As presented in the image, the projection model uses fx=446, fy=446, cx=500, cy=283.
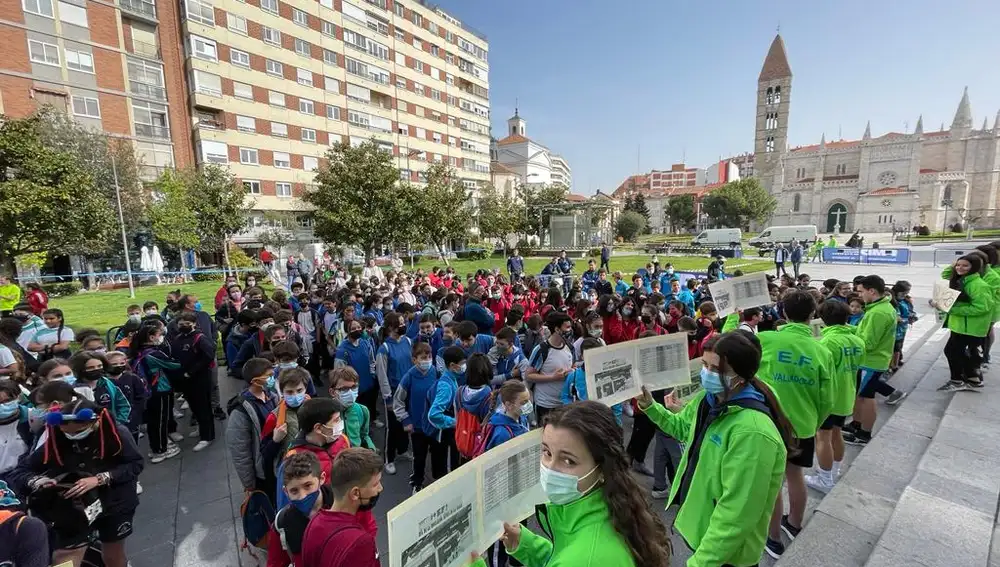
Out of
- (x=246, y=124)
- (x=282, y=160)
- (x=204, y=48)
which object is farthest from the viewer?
(x=282, y=160)

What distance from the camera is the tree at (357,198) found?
932 inches

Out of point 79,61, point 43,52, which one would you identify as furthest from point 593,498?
point 79,61

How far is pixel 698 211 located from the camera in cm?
9019

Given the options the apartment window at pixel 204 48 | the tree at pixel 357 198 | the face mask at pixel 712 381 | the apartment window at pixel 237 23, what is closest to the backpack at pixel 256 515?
the face mask at pixel 712 381

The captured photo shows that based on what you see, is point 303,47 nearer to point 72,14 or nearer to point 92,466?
point 72,14

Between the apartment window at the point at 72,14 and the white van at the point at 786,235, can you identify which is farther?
the white van at the point at 786,235

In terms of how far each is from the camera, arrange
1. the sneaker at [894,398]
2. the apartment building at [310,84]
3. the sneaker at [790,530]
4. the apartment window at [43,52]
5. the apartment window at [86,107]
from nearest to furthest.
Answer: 1. the sneaker at [790,530]
2. the sneaker at [894,398]
3. the apartment window at [43,52]
4. the apartment window at [86,107]
5. the apartment building at [310,84]

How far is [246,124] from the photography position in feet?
114

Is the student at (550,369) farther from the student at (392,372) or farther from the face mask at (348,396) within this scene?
the face mask at (348,396)

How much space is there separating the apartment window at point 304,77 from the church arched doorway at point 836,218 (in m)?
77.9

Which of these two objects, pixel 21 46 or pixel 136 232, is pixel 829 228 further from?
pixel 21 46

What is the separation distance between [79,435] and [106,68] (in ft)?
122

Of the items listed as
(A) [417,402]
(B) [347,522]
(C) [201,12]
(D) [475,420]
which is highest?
(C) [201,12]

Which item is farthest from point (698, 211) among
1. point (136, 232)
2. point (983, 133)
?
point (136, 232)
